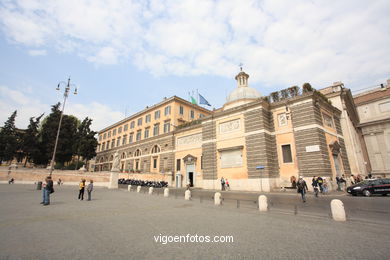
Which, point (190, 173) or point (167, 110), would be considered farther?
point (167, 110)

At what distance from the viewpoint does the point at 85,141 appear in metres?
43.6

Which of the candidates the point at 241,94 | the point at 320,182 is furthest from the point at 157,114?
the point at 320,182

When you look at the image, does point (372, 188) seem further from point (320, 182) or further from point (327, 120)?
point (327, 120)

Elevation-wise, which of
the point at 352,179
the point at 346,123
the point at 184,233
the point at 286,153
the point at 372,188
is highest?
the point at 346,123

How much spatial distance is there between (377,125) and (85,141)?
55.8m

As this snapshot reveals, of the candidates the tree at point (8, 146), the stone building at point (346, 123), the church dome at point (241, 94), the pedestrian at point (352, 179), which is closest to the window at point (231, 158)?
the church dome at point (241, 94)

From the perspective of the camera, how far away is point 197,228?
627 centimetres

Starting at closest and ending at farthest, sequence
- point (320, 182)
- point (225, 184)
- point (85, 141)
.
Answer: point (320, 182) → point (225, 184) → point (85, 141)

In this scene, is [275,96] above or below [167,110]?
below

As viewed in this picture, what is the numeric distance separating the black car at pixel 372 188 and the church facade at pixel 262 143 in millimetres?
2965

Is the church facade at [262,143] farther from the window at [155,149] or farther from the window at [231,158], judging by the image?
the window at [155,149]

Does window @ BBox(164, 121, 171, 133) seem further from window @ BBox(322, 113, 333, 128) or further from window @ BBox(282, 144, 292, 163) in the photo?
window @ BBox(322, 113, 333, 128)

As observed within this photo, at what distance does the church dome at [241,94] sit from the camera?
2825 centimetres

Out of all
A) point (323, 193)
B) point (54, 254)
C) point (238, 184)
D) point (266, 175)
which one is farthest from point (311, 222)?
point (238, 184)
